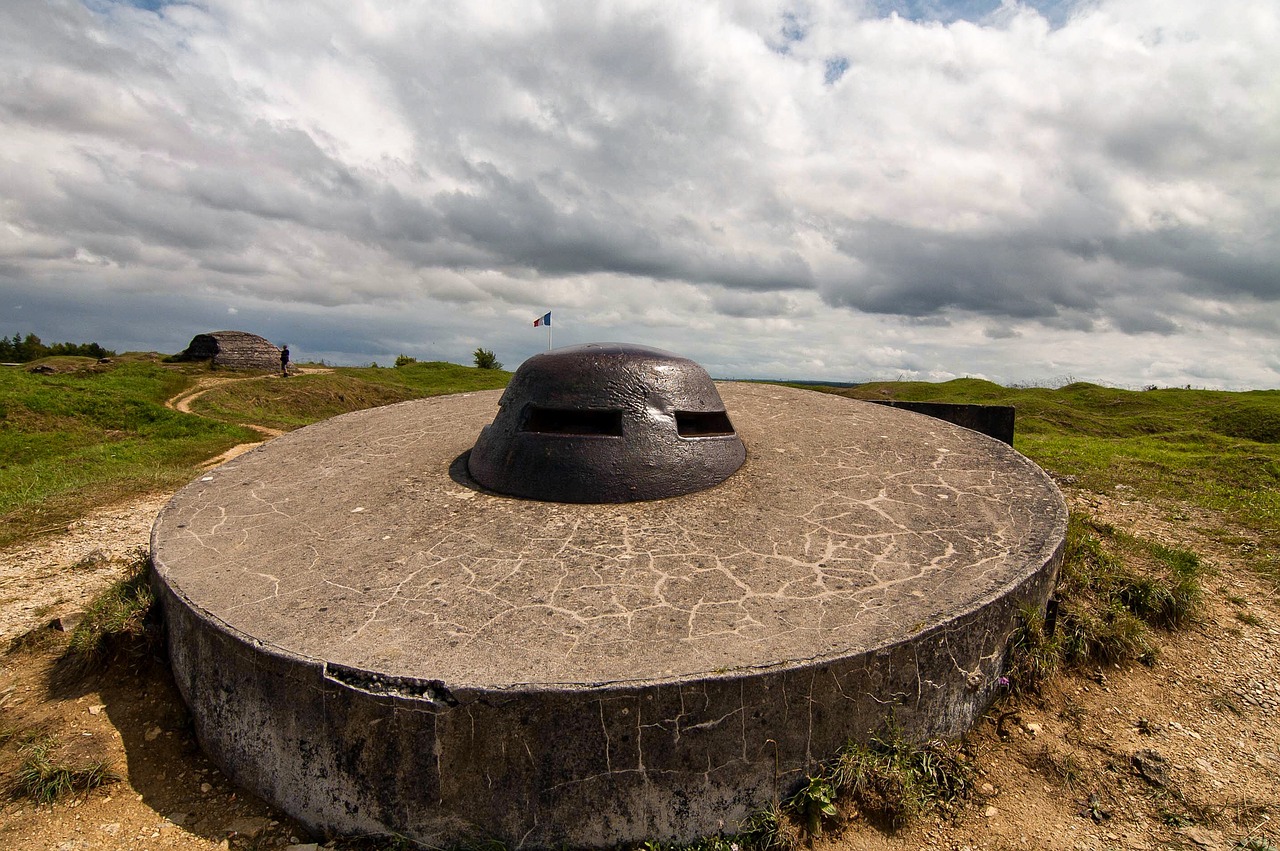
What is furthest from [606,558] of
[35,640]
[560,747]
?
[35,640]

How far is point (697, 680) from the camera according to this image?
2.59 m

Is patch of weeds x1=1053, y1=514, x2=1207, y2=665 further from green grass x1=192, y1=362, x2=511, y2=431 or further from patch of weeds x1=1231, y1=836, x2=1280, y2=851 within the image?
green grass x1=192, y1=362, x2=511, y2=431

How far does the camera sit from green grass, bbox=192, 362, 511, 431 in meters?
17.4

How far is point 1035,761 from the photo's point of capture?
3.21 metres

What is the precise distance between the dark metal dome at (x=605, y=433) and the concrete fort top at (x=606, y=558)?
0.48 feet

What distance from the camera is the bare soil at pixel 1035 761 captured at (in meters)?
2.82

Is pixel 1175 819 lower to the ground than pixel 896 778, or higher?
lower

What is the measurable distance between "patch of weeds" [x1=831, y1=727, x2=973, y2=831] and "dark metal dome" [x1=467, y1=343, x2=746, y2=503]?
6.52 ft

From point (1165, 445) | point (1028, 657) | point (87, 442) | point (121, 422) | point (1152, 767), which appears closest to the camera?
point (1152, 767)

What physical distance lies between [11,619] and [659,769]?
528 centimetres

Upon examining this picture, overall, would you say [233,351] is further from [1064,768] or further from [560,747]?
[1064,768]

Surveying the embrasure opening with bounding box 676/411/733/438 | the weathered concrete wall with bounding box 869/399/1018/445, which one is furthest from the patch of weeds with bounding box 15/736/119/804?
the weathered concrete wall with bounding box 869/399/1018/445

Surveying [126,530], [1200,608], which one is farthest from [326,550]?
[1200,608]

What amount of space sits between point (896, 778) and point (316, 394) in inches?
835
